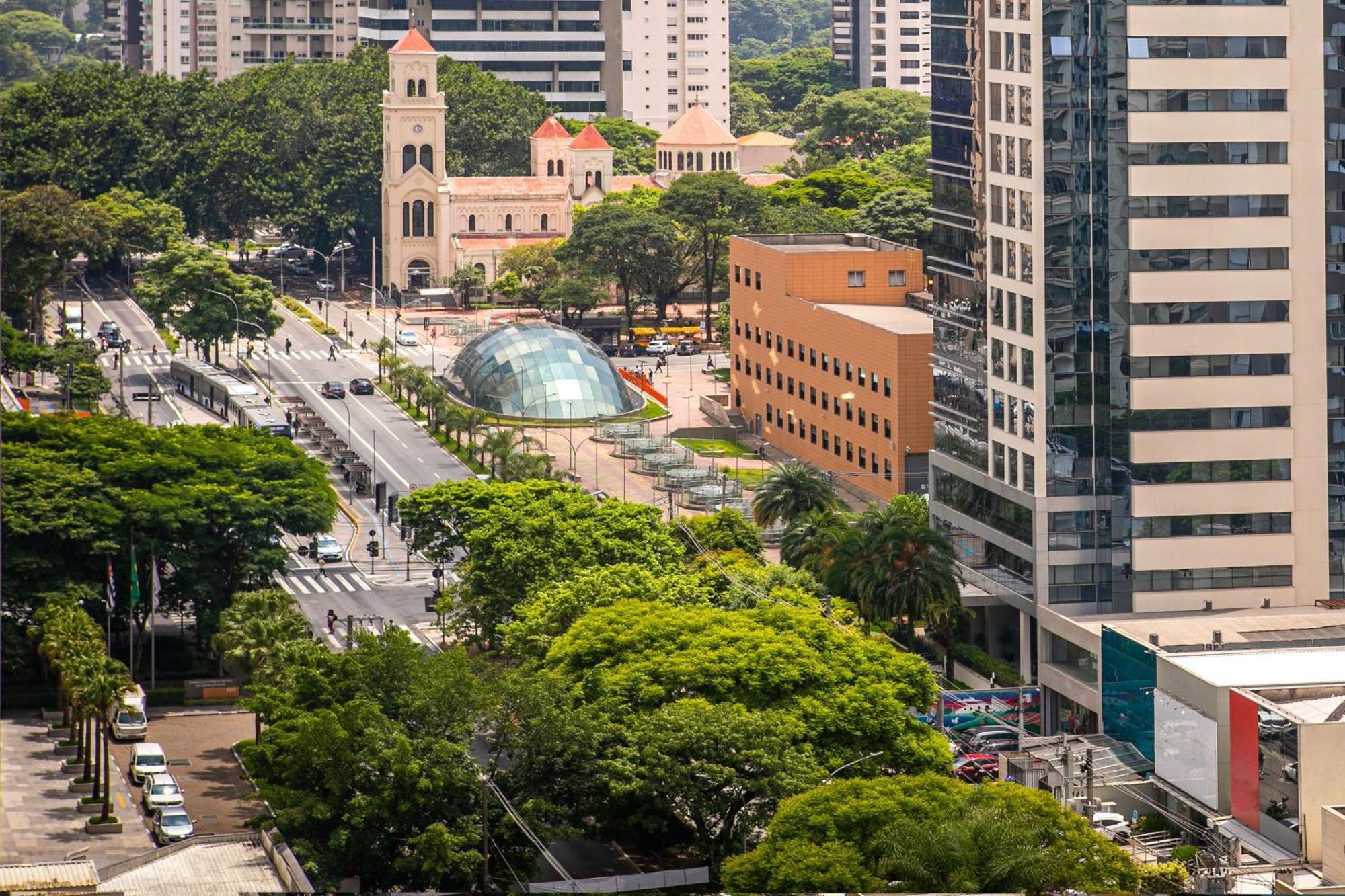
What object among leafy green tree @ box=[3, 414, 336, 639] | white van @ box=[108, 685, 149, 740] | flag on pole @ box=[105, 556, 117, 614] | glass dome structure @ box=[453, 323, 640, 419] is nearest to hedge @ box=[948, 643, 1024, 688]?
leafy green tree @ box=[3, 414, 336, 639]

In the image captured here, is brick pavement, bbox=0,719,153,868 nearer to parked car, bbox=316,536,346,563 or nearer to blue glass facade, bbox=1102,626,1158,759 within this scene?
parked car, bbox=316,536,346,563

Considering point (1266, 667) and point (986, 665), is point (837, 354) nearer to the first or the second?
point (986, 665)

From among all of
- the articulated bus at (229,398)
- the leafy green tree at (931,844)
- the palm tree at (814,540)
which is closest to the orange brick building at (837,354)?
the palm tree at (814,540)

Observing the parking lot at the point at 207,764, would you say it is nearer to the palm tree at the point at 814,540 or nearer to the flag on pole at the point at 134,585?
the flag on pole at the point at 134,585

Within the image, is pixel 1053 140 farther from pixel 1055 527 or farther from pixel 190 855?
pixel 190 855

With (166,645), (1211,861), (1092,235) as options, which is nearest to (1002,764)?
(1211,861)

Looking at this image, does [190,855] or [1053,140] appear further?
[1053,140]

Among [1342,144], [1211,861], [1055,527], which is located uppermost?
[1342,144]
